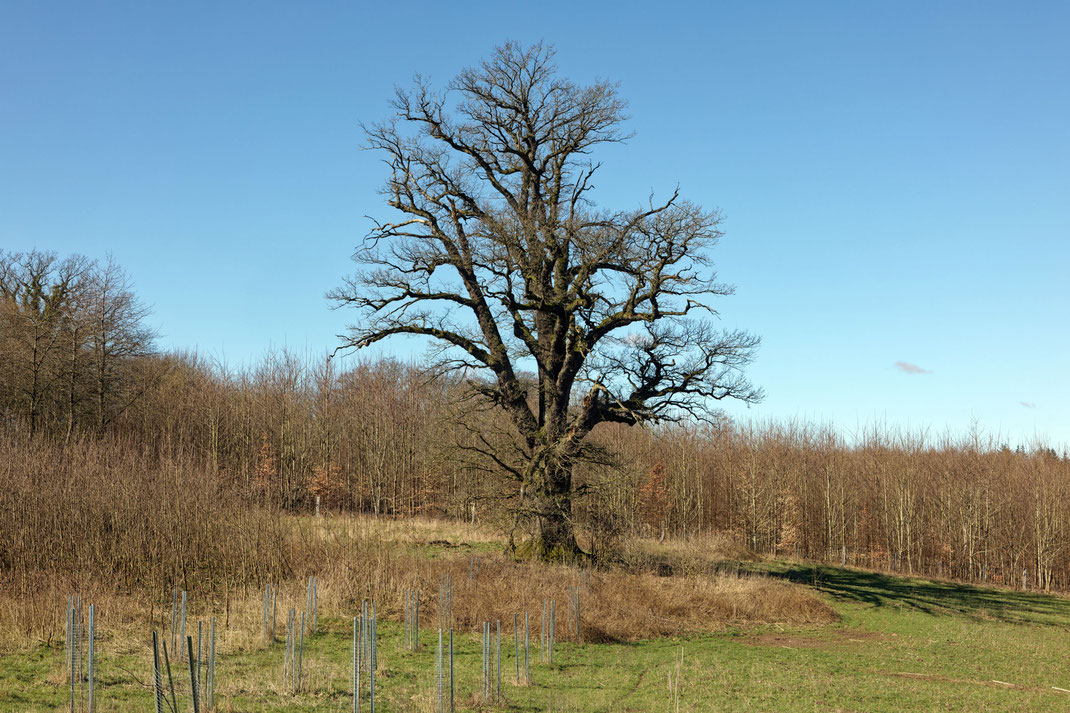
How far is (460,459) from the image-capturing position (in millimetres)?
25875

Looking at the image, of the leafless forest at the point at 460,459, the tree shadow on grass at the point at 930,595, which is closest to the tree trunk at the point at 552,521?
the leafless forest at the point at 460,459

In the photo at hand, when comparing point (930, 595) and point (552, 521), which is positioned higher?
point (552, 521)

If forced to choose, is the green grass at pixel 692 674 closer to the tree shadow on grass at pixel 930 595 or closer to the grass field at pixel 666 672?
the grass field at pixel 666 672

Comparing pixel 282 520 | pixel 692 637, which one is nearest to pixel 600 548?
pixel 692 637

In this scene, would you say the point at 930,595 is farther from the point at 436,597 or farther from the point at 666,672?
the point at 436,597

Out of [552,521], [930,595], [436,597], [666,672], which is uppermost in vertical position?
[552,521]

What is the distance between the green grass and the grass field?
0.03 meters

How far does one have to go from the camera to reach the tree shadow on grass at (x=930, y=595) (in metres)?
27.5

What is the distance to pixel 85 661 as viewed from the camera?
12945mm

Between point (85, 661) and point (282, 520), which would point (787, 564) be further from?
point (85, 661)

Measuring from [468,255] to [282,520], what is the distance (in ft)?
33.0

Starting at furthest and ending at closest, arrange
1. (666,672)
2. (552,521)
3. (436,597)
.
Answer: (552,521)
(436,597)
(666,672)

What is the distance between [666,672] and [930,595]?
21.4 metres

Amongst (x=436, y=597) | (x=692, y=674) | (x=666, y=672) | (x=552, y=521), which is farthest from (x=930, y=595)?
(x=436, y=597)
